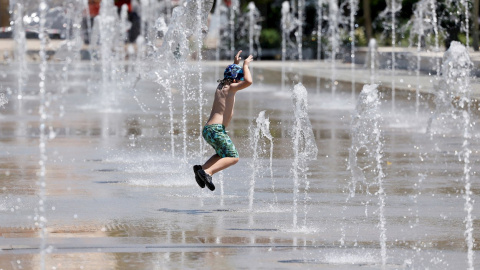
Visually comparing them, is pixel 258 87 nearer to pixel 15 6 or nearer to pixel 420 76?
pixel 420 76

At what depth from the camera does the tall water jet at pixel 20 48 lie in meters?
32.2

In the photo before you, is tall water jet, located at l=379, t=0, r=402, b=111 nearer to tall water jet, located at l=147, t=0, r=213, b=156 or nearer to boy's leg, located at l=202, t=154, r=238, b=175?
tall water jet, located at l=147, t=0, r=213, b=156

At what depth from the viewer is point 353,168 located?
12.9 meters

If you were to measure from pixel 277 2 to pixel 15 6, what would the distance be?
10.8 meters

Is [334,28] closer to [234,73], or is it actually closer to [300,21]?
[300,21]

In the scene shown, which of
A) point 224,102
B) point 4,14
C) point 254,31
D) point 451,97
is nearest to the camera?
point 224,102

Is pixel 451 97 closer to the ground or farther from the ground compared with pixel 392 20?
closer to the ground

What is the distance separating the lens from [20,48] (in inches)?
1746

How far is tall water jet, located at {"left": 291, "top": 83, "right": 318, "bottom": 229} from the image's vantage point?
10937 mm

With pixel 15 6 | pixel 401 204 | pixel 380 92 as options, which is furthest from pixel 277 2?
pixel 401 204

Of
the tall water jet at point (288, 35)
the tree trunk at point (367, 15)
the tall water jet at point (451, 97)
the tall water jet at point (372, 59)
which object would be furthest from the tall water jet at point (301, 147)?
the tall water jet at point (288, 35)

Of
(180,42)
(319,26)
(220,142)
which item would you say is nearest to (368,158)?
(180,42)

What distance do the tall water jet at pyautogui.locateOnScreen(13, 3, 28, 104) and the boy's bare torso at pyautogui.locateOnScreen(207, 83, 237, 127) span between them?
1669cm

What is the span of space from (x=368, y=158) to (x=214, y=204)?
424 cm
